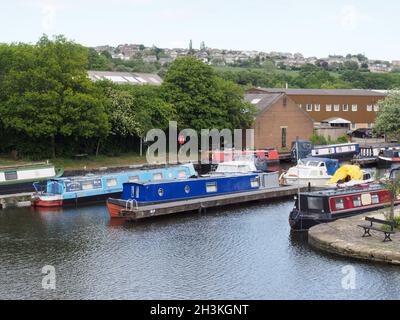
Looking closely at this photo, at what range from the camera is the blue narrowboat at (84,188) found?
41.2 metres

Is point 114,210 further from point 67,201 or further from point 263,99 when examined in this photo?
point 263,99

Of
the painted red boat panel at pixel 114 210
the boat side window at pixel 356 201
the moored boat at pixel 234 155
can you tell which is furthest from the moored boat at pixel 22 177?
the boat side window at pixel 356 201

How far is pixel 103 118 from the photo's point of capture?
54.1 m

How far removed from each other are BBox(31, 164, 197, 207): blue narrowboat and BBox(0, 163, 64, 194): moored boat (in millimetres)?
887

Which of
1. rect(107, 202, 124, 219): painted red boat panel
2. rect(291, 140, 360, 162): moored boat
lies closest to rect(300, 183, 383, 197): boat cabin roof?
rect(107, 202, 124, 219): painted red boat panel

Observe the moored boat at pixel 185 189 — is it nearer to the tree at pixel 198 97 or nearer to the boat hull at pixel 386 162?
the tree at pixel 198 97

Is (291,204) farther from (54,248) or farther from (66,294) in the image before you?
(66,294)

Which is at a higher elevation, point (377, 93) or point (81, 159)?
point (377, 93)

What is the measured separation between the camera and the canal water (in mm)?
24797

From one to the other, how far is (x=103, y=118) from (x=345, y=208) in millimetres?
24592

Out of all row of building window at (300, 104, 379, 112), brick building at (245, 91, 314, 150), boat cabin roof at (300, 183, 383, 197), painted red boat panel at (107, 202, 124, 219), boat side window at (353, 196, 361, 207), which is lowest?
painted red boat panel at (107, 202, 124, 219)

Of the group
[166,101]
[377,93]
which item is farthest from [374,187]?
[377,93]

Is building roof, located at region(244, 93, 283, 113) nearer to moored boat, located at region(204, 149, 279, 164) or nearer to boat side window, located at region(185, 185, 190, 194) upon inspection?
moored boat, located at region(204, 149, 279, 164)

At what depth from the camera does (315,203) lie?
34.2m
